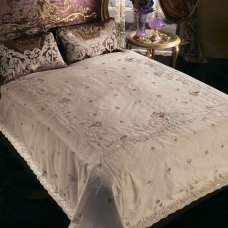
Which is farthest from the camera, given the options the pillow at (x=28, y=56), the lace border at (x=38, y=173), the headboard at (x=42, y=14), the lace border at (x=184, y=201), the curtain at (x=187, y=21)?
the curtain at (x=187, y=21)

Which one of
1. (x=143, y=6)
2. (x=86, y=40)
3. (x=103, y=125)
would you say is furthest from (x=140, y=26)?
(x=103, y=125)

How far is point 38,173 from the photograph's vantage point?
2701 millimetres

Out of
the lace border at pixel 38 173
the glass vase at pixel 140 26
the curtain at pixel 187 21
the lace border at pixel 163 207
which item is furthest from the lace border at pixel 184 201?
the curtain at pixel 187 21

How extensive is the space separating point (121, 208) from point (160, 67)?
65.7 inches

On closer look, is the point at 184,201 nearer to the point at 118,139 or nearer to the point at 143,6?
the point at 118,139

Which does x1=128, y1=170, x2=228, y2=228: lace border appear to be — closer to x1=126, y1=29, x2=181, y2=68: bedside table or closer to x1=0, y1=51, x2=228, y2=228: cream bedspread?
x1=0, y1=51, x2=228, y2=228: cream bedspread

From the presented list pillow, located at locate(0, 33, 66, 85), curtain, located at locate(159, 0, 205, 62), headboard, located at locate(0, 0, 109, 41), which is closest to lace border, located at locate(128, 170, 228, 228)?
pillow, located at locate(0, 33, 66, 85)

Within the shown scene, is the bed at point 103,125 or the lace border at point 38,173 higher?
the bed at point 103,125

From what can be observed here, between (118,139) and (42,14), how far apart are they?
1.83 meters

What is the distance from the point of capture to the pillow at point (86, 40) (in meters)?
3.55

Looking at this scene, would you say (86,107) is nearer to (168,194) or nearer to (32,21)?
(168,194)

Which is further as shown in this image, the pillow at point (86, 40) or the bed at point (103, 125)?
the pillow at point (86, 40)

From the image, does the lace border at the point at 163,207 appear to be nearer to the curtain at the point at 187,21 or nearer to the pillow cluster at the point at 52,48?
the pillow cluster at the point at 52,48

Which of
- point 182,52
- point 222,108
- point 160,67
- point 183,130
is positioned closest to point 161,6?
point 182,52
